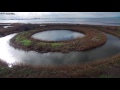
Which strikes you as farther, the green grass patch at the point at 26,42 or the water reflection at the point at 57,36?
the water reflection at the point at 57,36

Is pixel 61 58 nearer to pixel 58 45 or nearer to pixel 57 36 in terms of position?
pixel 58 45

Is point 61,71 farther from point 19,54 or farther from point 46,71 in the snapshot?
point 19,54

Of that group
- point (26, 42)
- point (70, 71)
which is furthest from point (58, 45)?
point (70, 71)

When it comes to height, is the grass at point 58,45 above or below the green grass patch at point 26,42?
above

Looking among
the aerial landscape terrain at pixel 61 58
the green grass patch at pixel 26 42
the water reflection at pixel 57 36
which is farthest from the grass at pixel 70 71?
the water reflection at pixel 57 36

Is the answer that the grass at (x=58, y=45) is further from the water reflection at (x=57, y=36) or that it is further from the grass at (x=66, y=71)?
the grass at (x=66, y=71)

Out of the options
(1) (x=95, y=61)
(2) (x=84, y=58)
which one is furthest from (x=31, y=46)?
(1) (x=95, y=61)

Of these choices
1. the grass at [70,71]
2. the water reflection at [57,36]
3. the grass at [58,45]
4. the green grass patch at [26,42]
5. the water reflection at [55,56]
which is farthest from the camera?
the water reflection at [57,36]

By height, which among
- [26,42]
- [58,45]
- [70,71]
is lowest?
[26,42]
